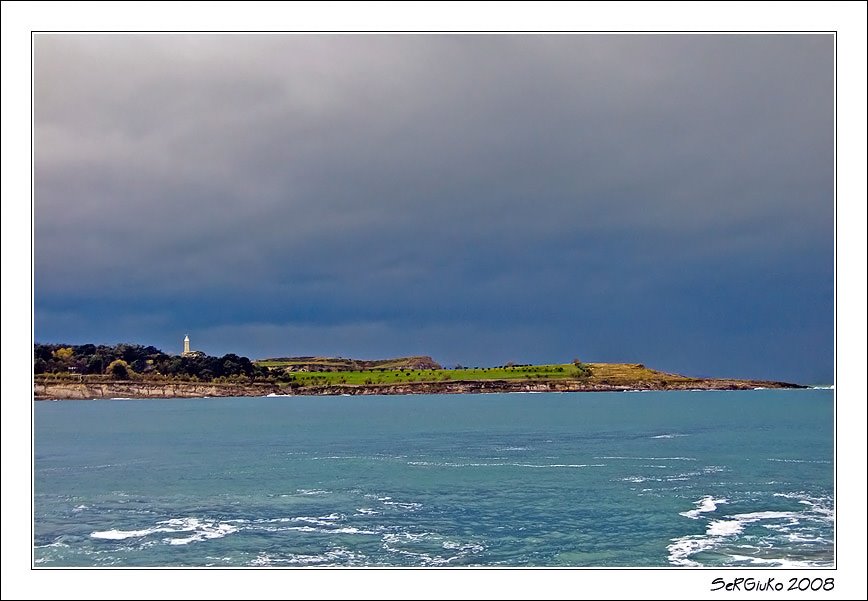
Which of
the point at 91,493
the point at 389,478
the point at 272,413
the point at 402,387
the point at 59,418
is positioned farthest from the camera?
the point at 402,387

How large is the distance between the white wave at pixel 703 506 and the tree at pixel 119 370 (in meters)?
75.0

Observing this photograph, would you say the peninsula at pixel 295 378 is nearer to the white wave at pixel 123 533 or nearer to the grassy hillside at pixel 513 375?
the grassy hillside at pixel 513 375

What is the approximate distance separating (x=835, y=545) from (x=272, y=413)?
50.2 meters

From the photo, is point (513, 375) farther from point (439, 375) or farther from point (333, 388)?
point (333, 388)

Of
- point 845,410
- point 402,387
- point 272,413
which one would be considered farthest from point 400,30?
point 402,387

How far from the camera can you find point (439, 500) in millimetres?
18422

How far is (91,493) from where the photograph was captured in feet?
65.1

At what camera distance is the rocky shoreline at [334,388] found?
75.3 meters

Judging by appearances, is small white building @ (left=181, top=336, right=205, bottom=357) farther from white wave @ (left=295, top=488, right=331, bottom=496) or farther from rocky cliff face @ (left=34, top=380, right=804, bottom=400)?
white wave @ (left=295, top=488, right=331, bottom=496)

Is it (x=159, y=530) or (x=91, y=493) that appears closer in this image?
(x=159, y=530)

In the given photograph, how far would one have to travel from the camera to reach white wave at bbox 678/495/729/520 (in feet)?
53.8

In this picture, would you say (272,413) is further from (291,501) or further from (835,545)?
(835,545)

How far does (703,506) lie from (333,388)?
80816mm

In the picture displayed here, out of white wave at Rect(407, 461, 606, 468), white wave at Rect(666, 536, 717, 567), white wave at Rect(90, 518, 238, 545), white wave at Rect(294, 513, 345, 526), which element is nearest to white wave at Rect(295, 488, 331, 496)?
white wave at Rect(294, 513, 345, 526)
